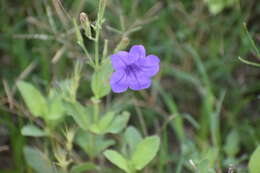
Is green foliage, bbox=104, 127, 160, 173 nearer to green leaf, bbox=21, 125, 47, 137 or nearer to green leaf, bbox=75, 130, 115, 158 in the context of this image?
green leaf, bbox=75, 130, 115, 158

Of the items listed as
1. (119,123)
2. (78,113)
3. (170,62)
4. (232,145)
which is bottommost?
(232,145)

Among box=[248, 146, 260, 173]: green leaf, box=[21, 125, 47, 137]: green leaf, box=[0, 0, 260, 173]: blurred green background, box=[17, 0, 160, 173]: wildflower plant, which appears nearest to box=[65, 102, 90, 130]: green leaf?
box=[17, 0, 160, 173]: wildflower plant

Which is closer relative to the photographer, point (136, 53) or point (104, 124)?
point (136, 53)

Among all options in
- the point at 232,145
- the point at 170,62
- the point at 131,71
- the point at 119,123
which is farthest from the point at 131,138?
the point at 170,62

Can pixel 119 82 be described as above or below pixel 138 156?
above

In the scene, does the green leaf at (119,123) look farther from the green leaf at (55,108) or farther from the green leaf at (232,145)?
the green leaf at (232,145)

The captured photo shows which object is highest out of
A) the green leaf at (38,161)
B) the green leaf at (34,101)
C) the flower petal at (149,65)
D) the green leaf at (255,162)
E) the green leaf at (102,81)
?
the flower petal at (149,65)

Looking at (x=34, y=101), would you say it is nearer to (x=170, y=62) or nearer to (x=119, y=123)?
(x=119, y=123)

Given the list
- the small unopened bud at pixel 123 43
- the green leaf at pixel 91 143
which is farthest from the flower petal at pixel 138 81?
the green leaf at pixel 91 143
